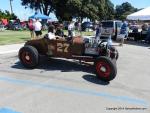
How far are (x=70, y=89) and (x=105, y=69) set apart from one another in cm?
126

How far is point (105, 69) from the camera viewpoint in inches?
312

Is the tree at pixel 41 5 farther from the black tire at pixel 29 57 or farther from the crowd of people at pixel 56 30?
the black tire at pixel 29 57

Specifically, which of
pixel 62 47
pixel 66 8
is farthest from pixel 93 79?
pixel 66 8

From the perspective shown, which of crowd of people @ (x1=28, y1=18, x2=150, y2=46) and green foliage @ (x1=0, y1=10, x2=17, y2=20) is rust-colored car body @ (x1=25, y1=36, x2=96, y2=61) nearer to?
crowd of people @ (x1=28, y1=18, x2=150, y2=46)

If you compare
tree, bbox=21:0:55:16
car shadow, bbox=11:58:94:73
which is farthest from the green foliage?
car shadow, bbox=11:58:94:73

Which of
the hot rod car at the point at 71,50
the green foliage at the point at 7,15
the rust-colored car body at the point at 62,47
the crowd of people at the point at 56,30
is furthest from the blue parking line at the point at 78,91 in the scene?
the green foliage at the point at 7,15

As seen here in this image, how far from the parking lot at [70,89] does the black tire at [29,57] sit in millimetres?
211

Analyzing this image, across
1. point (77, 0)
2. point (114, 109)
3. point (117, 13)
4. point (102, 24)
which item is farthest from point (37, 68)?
point (117, 13)

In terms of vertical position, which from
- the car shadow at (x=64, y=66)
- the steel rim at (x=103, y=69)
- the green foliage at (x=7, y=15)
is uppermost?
the green foliage at (x=7, y=15)

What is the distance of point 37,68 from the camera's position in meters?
9.45

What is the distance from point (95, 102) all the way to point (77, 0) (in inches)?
1704

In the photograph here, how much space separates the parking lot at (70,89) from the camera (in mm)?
5898

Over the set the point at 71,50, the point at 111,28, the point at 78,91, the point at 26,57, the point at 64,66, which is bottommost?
the point at 78,91

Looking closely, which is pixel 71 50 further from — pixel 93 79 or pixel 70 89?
pixel 70 89
